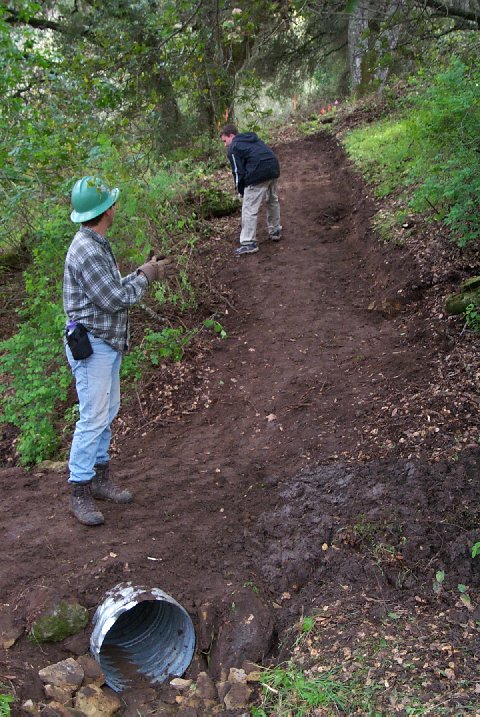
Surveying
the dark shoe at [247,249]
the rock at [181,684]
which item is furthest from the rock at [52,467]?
the dark shoe at [247,249]

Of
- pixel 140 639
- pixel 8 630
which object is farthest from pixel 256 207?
pixel 8 630

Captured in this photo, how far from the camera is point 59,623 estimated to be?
140 inches

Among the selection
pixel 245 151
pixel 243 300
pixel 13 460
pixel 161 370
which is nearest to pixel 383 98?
pixel 245 151

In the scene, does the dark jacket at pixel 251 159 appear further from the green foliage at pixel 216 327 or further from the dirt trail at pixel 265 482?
the green foliage at pixel 216 327

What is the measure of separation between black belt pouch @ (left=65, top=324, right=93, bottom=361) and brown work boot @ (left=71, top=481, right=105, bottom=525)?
998mm

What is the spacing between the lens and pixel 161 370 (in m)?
7.23

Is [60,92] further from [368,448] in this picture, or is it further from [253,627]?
[253,627]

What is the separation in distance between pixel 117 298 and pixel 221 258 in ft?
19.3

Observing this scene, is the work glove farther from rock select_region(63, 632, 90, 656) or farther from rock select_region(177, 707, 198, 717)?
rock select_region(177, 707, 198, 717)

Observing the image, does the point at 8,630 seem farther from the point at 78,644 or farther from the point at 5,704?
the point at 5,704

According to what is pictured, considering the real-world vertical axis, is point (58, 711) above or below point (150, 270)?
below

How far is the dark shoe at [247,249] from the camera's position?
9992 mm

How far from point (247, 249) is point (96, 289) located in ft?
20.0

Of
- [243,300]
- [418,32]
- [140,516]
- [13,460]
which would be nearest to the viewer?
[140,516]
